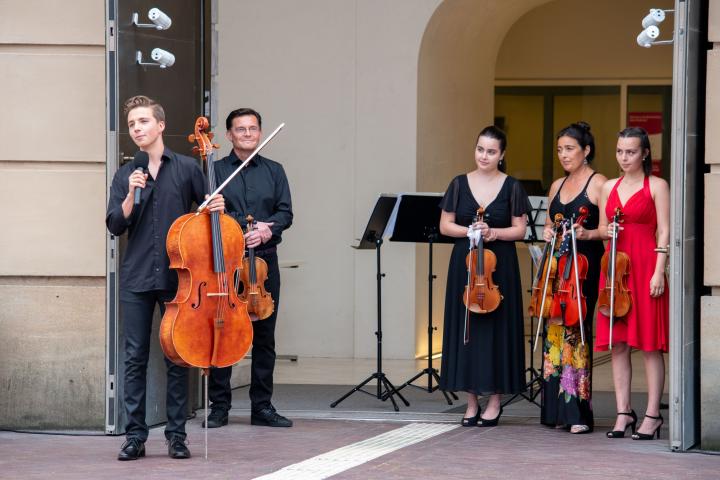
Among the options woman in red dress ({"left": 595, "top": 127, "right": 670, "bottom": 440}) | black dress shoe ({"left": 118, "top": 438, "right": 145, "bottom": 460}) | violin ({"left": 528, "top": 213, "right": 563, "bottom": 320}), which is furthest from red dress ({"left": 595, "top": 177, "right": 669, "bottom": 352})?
black dress shoe ({"left": 118, "top": 438, "right": 145, "bottom": 460})

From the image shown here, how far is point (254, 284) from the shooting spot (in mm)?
6973

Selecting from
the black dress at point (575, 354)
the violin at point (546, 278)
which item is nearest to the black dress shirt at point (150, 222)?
the violin at point (546, 278)

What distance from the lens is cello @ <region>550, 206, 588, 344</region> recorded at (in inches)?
277

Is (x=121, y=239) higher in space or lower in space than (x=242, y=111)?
lower

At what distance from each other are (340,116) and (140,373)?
5.06 metres

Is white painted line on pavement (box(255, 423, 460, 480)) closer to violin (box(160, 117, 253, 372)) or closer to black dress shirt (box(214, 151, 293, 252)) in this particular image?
violin (box(160, 117, 253, 372))

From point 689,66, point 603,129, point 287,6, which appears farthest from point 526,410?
point 603,129

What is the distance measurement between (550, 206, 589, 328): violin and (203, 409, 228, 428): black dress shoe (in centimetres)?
184

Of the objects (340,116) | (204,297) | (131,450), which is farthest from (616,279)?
(340,116)

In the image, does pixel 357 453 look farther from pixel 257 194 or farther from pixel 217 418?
pixel 257 194

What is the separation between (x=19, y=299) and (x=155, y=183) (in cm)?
133

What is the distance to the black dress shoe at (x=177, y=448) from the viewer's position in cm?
630

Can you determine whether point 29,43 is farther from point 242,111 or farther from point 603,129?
point 603,129

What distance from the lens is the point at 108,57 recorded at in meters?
7.01
